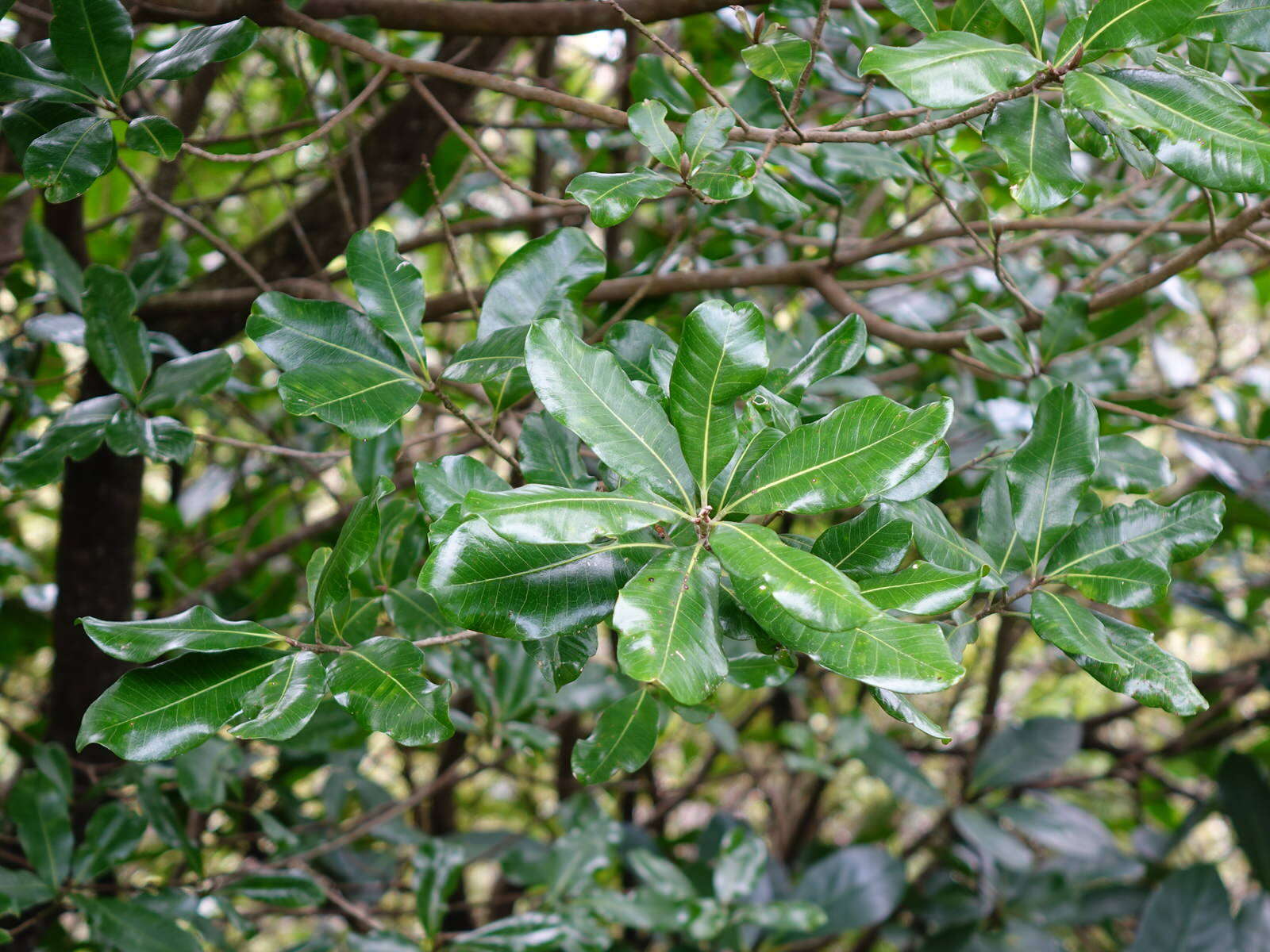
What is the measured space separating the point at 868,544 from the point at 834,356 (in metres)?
0.16

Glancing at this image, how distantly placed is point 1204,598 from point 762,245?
1.03 metres

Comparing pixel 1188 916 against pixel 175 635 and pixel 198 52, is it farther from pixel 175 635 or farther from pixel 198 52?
pixel 198 52

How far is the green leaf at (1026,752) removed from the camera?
1.55 meters

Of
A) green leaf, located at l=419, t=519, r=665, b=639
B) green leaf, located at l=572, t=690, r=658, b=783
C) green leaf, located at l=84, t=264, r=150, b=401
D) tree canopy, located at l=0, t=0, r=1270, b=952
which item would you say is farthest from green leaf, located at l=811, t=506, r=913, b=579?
green leaf, located at l=84, t=264, r=150, b=401

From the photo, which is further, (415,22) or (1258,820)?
(1258,820)

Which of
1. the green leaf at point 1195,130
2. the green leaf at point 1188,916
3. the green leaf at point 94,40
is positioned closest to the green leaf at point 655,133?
the green leaf at point 1195,130

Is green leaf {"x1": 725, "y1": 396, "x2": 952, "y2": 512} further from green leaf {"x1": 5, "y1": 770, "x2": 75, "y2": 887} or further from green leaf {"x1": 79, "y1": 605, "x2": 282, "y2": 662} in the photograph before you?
green leaf {"x1": 5, "y1": 770, "x2": 75, "y2": 887}

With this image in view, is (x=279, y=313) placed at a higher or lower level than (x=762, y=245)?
higher

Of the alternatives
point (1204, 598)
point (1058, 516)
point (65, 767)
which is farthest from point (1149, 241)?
point (65, 767)

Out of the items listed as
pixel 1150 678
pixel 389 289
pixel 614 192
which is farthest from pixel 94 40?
pixel 1150 678

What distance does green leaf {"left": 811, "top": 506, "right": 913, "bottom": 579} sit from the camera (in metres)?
0.57

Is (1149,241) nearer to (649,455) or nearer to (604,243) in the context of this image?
(604,243)

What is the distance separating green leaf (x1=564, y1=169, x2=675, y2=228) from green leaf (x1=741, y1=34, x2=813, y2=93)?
13 centimetres

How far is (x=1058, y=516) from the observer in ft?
2.17
